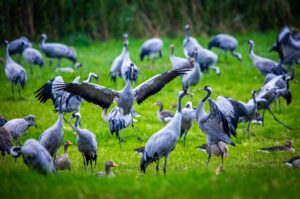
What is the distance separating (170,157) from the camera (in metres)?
11.3

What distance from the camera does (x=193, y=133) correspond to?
529 inches

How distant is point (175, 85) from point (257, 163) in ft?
24.6

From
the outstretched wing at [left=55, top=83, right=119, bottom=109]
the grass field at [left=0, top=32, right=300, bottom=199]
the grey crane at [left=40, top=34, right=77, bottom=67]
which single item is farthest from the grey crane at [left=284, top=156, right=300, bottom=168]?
the grey crane at [left=40, top=34, right=77, bottom=67]

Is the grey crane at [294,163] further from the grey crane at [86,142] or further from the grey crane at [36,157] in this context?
the grey crane at [36,157]

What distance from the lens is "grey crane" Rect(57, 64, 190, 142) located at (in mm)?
11703

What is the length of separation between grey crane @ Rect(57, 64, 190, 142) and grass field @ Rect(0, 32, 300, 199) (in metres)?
0.59

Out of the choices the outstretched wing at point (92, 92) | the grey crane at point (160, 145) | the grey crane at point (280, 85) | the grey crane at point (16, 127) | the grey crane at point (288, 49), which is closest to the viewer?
the grey crane at point (160, 145)

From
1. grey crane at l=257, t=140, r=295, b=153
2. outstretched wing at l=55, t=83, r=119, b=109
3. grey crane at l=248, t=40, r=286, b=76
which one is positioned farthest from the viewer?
grey crane at l=248, t=40, r=286, b=76

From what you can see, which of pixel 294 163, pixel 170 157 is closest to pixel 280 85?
pixel 170 157

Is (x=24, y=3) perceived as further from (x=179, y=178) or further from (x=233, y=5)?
(x=179, y=178)

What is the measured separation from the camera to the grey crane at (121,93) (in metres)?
11.7

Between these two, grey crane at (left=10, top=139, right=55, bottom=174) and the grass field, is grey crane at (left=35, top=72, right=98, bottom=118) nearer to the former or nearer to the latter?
the grass field

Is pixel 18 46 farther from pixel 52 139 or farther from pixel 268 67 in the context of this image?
pixel 52 139

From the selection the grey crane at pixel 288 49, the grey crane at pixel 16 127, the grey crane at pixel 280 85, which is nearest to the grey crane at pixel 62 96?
the grey crane at pixel 16 127
